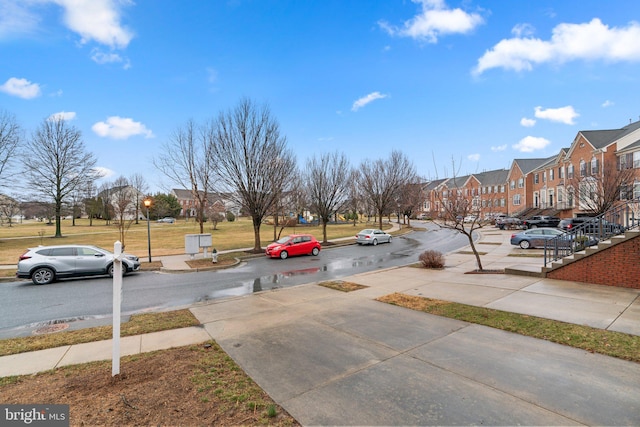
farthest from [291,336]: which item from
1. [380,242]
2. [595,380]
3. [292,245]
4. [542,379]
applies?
[380,242]

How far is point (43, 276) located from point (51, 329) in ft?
25.9

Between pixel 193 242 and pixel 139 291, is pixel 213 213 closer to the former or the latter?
pixel 193 242

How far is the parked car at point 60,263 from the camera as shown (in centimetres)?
1266

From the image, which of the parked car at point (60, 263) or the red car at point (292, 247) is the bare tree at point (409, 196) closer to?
the red car at point (292, 247)

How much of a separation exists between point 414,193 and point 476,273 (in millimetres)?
33995

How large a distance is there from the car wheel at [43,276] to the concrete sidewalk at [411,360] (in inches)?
367

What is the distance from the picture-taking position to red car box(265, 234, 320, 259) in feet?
67.3

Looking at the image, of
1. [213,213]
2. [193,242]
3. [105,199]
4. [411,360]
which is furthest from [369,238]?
[105,199]

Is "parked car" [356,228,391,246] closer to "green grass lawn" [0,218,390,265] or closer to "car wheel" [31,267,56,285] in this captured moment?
"green grass lawn" [0,218,390,265]

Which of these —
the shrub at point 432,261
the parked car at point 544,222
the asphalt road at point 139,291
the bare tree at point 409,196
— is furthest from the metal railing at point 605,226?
the bare tree at point 409,196

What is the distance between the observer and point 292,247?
68.8 ft

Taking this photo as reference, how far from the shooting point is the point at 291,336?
6035 mm

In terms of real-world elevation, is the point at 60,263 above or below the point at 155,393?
above

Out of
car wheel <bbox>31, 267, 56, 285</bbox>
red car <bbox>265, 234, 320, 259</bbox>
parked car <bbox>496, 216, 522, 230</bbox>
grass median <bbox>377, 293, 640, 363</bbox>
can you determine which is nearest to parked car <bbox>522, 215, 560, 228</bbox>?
parked car <bbox>496, 216, 522, 230</bbox>
